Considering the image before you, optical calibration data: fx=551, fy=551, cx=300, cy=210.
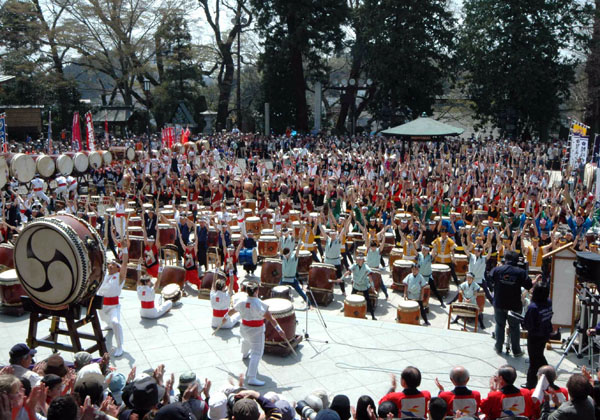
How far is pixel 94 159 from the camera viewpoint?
2303 cm

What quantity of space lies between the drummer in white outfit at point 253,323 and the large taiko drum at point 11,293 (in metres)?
4.26

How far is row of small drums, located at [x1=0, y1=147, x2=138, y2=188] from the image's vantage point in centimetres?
1816

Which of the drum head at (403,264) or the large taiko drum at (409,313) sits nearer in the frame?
the large taiko drum at (409,313)

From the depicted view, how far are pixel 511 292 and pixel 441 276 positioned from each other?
13.0 ft

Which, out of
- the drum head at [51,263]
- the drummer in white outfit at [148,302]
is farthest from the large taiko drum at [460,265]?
the drum head at [51,263]

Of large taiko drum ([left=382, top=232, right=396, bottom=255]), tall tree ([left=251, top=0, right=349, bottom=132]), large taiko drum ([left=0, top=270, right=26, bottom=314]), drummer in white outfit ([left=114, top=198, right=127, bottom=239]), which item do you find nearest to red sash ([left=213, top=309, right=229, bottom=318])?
large taiko drum ([left=0, top=270, right=26, bottom=314])

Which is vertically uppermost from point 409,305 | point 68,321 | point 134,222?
point 68,321

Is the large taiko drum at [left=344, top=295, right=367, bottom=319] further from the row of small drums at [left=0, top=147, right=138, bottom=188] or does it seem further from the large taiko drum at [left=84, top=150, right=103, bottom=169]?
the large taiko drum at [left=84, top=150, right=103, bottom=169]

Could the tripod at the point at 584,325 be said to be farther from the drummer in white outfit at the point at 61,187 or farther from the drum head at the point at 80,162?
the drum head at the point at 80,162

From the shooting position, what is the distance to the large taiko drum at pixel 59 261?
6055 mm

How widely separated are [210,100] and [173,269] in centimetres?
4921

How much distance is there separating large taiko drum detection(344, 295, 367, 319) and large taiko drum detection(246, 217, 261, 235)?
5.90 m

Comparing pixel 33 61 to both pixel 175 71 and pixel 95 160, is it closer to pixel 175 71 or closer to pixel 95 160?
pixel 175 71

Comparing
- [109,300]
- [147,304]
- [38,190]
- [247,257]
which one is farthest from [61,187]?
[109,300]
